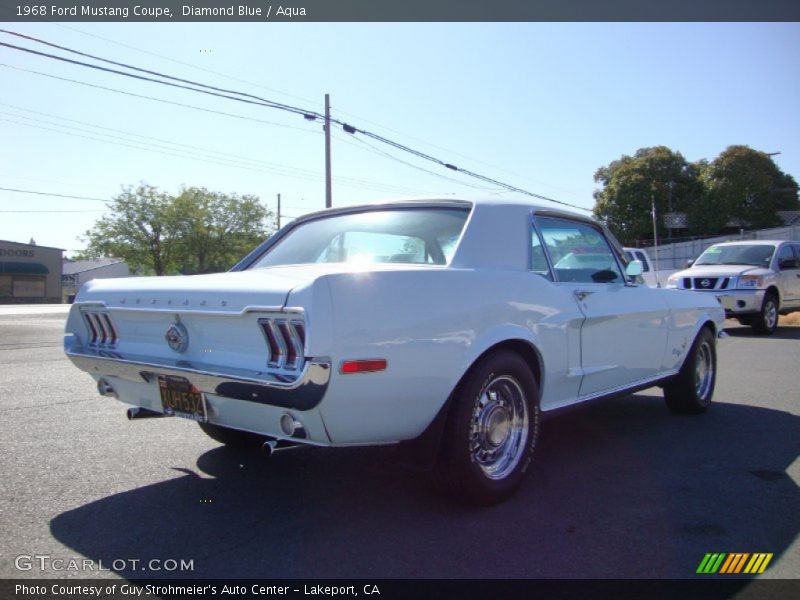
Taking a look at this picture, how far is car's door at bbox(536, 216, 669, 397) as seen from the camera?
398 cm

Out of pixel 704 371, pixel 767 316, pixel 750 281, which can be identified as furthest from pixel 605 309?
pixel 767 316

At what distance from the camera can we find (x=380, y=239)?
3.85 meters

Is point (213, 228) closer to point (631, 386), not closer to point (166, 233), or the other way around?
point (166, 233)

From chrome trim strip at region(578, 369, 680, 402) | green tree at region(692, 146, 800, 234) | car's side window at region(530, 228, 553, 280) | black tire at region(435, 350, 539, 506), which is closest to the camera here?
black tire at region(435, 350, 539, 506)

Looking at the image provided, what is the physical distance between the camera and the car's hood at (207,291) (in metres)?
2.76

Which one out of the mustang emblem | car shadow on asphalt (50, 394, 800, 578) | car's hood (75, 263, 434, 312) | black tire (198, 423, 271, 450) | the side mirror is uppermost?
the side mirror

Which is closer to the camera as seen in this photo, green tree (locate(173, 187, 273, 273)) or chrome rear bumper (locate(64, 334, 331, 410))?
chrome rear bumper (locate(64, 334, 331, 410))

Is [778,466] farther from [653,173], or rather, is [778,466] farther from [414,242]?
[653,173]

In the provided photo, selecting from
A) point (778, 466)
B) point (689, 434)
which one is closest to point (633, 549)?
point (778, 466)

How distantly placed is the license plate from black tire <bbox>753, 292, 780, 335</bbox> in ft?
38.4

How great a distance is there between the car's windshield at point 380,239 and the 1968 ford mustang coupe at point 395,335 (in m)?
0.01

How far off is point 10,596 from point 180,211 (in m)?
52.9

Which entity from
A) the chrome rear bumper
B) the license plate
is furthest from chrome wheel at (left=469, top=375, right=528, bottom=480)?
the license plate

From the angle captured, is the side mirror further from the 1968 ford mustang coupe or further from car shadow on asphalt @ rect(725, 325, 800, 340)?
car shadow on asphalt @ rect(725, 325, 800, 340)
